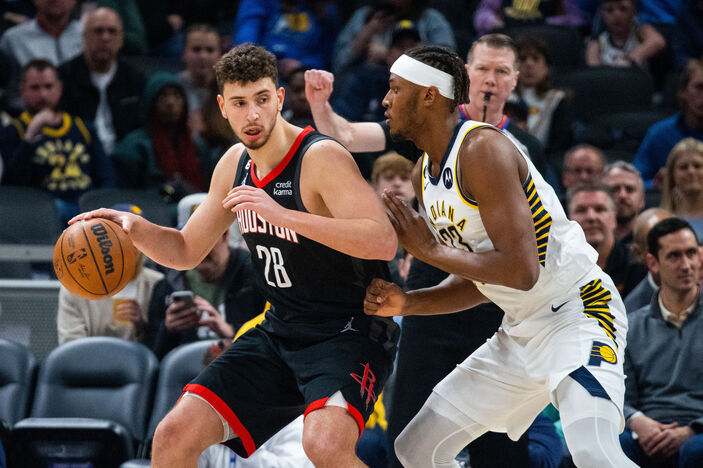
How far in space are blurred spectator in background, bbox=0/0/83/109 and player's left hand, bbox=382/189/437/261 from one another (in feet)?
20.8

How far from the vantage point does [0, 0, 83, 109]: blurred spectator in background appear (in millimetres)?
9430

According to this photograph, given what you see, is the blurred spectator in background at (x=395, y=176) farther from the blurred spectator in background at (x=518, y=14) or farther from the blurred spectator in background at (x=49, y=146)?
the blurred spectator in background at (x=518, y=14)

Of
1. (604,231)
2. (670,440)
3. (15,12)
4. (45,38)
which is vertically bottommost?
(670,440)

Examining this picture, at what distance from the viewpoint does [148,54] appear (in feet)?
34.2

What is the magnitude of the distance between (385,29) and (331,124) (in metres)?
4.55

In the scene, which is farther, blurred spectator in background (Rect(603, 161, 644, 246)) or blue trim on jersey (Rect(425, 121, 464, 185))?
blurred spectator in background (Rect(603, 161, 644, 246))

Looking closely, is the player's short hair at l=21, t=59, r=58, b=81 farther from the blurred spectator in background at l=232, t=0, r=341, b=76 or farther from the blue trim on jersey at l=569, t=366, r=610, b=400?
the blue trim on jersey at l=569, t=366, r=610, b=400

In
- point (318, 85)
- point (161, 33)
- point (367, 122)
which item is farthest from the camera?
point (161, 33)

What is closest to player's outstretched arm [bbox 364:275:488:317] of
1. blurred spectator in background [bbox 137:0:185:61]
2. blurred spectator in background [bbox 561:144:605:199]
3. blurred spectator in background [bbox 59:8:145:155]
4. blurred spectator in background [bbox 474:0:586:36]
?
blurred spectator in background [bbox 561:144:605:199]

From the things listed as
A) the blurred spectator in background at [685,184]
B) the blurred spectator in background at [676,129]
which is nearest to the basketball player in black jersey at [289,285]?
the blurred spectator in background at [685,184]

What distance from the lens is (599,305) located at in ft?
13.4

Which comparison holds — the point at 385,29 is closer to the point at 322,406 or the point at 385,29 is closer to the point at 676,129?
the point at 676,129

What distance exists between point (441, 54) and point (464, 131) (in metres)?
0.36

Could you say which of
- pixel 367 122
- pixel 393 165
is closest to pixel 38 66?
pixel 393 165
